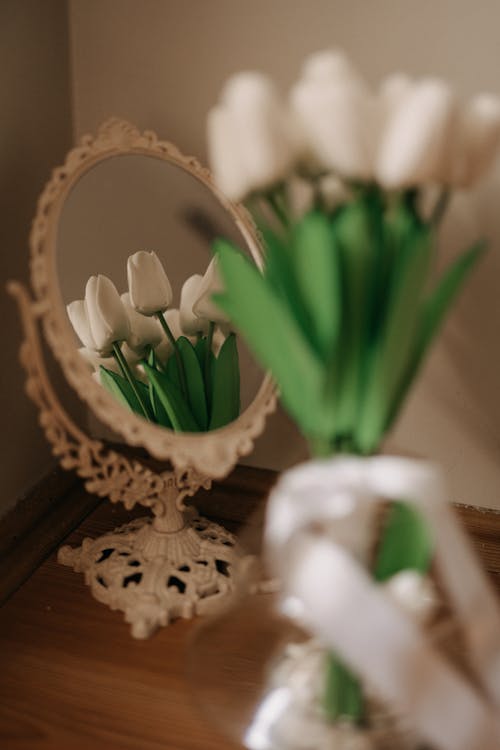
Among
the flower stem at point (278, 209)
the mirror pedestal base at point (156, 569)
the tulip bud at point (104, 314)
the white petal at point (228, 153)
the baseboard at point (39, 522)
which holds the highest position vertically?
the white petal at point (228, 153)

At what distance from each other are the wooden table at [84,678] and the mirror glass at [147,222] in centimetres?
26

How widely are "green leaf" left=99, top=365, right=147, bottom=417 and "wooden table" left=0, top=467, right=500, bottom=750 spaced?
0.20m

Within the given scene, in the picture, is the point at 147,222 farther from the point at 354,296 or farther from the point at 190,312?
the point at 354,296

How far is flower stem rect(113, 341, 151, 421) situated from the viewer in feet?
2.58

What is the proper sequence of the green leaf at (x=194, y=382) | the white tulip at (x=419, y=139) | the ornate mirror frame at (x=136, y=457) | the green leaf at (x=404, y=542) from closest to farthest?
the white tulip at (x=419, y=139), the green leaf at (x=404, y=542), the ornate mirror frame at (x=136, y=457), the green leaf at (x=194, y=382)

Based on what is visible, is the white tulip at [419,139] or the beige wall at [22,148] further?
the beige wall at [22,148]

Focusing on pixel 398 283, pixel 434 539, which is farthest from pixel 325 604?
pixel 398 283

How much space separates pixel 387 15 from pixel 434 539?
57 cm

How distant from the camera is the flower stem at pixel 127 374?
786 mm

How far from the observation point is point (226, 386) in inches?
31.8

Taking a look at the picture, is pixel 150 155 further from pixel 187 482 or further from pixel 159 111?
pixel 187 482

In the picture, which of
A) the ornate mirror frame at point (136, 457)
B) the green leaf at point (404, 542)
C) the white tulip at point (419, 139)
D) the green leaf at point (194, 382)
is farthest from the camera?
the green leaf at point (194, 382)

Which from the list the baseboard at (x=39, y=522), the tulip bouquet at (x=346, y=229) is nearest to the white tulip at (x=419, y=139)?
the tulip bouquet at (x=346, y=229)

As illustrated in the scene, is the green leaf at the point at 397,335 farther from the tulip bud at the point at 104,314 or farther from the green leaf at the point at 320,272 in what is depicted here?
the tulip bud at the point at 104,314
